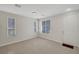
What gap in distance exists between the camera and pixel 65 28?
14.7 ft

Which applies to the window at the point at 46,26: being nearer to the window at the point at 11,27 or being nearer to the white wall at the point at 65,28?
the white wall at the point at 65,28

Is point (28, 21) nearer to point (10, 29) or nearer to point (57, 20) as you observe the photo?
point (10, 29)

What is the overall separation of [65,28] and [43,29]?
2662mm

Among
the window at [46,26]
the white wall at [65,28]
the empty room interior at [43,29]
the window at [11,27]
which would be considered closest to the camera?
the empty room interior at [43,29]

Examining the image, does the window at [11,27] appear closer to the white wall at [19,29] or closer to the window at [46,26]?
the white wall at [19,29]

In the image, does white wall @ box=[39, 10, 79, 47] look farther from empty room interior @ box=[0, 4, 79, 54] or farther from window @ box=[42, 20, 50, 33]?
window @ box=[42, 20, 50, 33]

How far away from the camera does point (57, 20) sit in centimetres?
513

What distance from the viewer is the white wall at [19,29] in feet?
12.8

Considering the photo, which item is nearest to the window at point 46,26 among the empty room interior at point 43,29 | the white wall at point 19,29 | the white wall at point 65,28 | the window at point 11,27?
the empty room interior at point 43,29

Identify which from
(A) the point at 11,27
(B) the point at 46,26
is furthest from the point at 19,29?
(B) the point at 46,26

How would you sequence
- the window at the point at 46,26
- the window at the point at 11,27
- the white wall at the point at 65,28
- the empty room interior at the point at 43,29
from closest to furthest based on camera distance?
1. the empty room interior at the point at 43,29
2. the white wall at the point at 65,28
3. the window at the point at 11,27
4. the window at the point at 46,26

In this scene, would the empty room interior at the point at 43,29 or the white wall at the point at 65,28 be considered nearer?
the empty room interior at the point at 43,29
